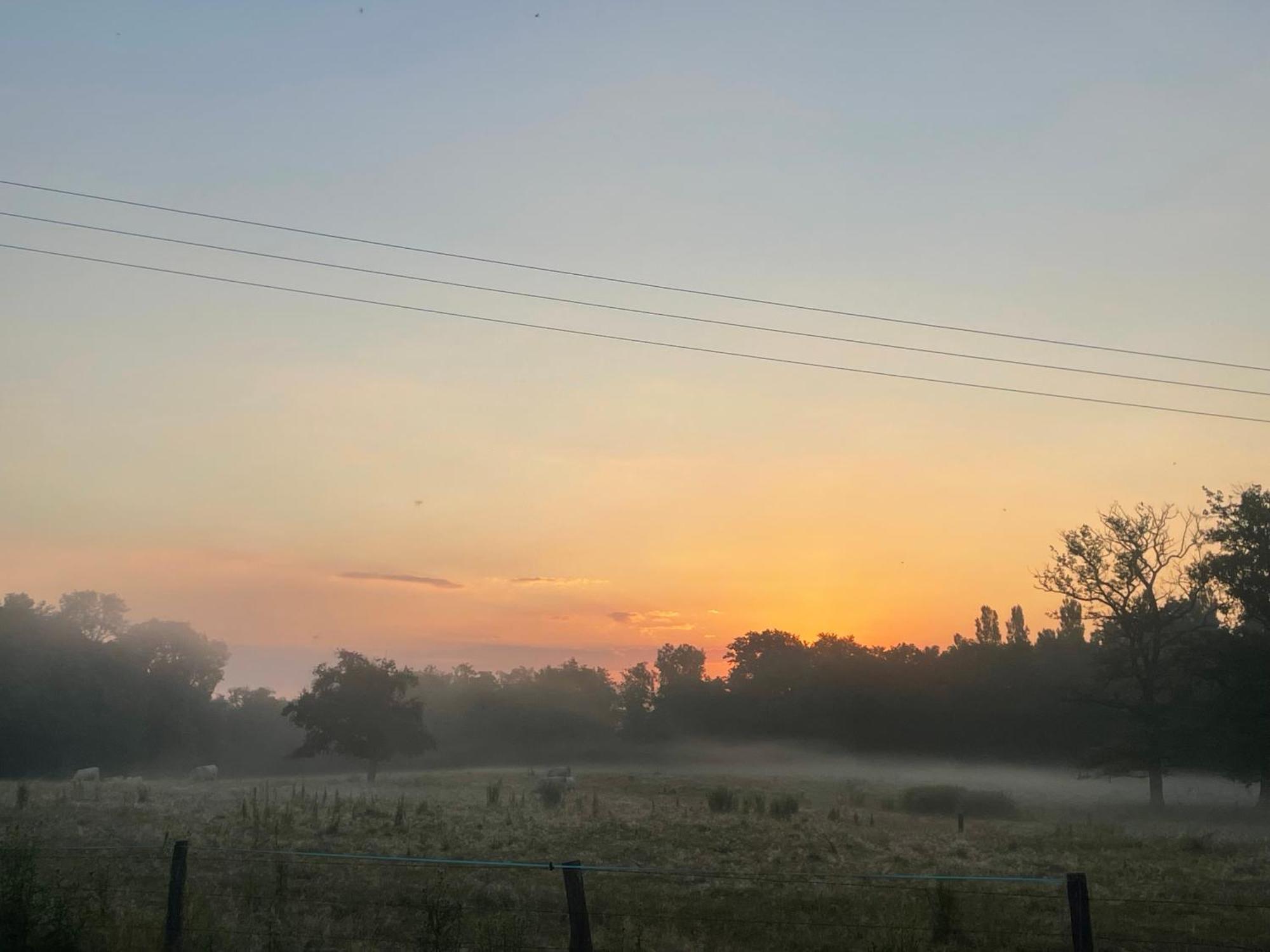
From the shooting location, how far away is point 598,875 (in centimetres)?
1862

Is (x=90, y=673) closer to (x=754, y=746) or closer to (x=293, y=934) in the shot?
(x=754, y=746)

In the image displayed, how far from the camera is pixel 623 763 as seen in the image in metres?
78.9

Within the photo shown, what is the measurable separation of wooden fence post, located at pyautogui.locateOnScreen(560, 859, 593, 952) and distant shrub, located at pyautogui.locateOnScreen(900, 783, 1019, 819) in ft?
116

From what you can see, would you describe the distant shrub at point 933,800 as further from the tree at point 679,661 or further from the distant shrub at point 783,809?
the tree at point 679,661

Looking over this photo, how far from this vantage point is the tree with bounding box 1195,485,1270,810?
41125mm

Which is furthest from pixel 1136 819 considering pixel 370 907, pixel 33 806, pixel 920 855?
pixel 33 806

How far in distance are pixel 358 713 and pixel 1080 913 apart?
175 ft

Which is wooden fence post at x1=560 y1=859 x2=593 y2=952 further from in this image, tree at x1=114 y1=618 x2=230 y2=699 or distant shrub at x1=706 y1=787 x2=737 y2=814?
tree at x1=114 y1=618 x2=230 y2=699

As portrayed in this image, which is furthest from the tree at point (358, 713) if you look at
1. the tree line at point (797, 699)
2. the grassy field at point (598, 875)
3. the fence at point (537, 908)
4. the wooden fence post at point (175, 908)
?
the wooden fence post at point (175, 908)

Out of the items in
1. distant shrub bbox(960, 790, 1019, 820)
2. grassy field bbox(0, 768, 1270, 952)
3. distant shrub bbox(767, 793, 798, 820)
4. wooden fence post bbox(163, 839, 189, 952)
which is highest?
wooden fence post bbox(163, 839, 189, 952)

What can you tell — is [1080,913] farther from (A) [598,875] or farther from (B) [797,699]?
(B) [797,699]

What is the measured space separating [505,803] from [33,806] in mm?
14200

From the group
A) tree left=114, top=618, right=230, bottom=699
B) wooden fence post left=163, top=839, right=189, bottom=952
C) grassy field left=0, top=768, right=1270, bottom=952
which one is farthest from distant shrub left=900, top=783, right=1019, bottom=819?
tree left=114, top=618, right=230, bottom=699

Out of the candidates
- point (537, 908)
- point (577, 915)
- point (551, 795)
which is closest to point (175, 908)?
point (577, 915)
